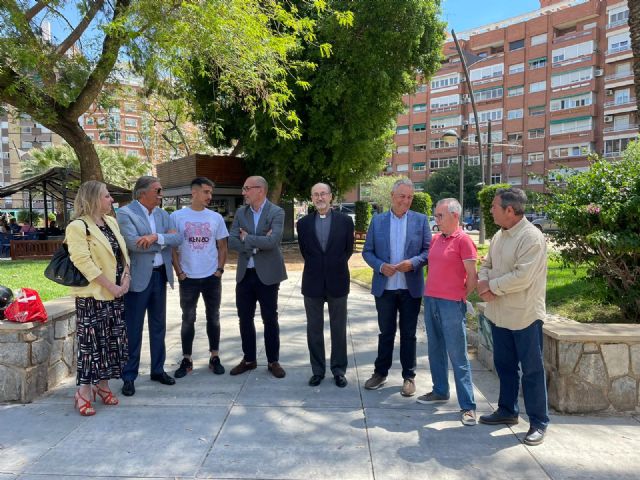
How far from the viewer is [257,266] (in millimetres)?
4676

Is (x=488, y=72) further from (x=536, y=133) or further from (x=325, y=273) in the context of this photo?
(x=325, y=273)

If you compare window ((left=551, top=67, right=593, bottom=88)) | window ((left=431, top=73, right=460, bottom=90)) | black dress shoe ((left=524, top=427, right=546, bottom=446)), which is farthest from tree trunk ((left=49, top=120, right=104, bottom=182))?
window ((left=431, top=73, right=460, bottom=90))

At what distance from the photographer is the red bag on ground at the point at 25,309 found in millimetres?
4105

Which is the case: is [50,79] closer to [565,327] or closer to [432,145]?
[565,327]

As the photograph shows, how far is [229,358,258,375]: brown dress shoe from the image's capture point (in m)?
4.83

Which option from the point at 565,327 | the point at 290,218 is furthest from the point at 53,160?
the point at 565,327

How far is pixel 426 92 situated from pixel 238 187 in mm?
49316

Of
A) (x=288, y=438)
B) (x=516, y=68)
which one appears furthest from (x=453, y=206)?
(x=516, y=68)

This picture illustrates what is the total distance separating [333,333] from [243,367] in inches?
40.9

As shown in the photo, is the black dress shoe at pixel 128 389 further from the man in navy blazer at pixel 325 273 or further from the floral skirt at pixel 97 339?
the man in navy blazer at pixel 325 273

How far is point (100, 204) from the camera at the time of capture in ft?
12.7

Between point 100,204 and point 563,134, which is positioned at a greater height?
point 563,134

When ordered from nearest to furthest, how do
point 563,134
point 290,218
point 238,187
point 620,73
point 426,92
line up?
point 238,187 < point 290,218 < point 620,73 < point 563,134 < point 426,92

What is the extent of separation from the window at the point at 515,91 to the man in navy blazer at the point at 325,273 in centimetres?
5786
